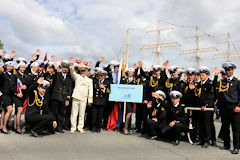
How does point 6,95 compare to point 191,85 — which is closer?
point 6,95

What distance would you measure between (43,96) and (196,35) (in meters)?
65.2

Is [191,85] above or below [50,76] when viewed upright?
below

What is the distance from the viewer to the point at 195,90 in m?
6.72

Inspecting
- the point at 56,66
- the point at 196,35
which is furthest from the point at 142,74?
the point at 196,35

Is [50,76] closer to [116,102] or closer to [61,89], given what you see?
[61,89]

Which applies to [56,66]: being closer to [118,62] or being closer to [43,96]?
[43,96]

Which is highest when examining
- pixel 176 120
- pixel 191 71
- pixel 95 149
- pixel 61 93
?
pixel 191 71

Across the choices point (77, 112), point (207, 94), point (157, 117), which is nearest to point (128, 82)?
point (157, 117)

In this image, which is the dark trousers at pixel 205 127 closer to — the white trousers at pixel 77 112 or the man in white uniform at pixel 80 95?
the man in white uniform at pixel 80 95

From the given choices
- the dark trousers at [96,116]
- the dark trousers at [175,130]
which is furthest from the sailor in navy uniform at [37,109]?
the dark trousers at [175,130]

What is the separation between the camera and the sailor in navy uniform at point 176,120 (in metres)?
6.43

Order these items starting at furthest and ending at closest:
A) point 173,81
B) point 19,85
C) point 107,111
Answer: point 107,111
point 173,81
point 19,85

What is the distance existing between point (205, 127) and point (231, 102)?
108cm

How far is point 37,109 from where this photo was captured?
262 inches
